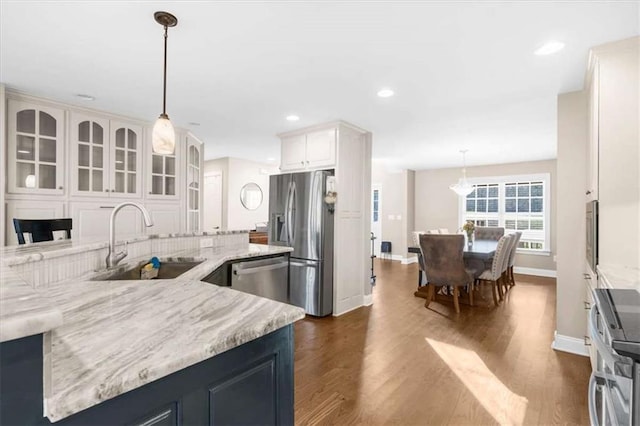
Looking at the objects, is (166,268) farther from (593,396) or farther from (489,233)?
(489,233)

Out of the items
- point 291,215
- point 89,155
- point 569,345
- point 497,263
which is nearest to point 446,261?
point 497,263

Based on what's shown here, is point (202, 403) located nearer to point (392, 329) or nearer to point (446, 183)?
point (392, 329)

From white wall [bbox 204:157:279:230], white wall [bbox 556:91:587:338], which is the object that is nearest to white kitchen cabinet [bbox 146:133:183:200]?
white wall [bbox 204:157:279:230]

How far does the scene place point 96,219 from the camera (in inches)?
134

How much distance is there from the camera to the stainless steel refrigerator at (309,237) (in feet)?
11.9

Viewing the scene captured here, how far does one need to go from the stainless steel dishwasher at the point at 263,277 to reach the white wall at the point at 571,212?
2531 mm

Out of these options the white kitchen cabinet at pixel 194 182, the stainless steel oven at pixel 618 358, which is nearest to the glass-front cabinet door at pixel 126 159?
the white kitchen cabinet at pixel 194 182

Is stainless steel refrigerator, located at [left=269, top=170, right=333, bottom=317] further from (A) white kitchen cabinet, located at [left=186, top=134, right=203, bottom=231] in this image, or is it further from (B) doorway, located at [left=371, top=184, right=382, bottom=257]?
(B) doorway, located at [left=371, top=184, right=382, bottom=257]

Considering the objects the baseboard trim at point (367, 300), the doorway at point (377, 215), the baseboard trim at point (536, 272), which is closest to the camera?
the baseboard trim at point (367, 300)

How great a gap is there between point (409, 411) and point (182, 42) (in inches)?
111

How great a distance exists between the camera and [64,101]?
3100 millimetres

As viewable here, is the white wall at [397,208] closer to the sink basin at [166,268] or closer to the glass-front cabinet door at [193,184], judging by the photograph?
the glass-front cabinet door at [193,184]

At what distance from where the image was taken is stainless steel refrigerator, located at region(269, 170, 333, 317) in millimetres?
3625

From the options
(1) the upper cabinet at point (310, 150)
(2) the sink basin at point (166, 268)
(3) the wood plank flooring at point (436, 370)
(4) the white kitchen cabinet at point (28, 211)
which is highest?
(1) the upper cabinet at point (310, 150)
